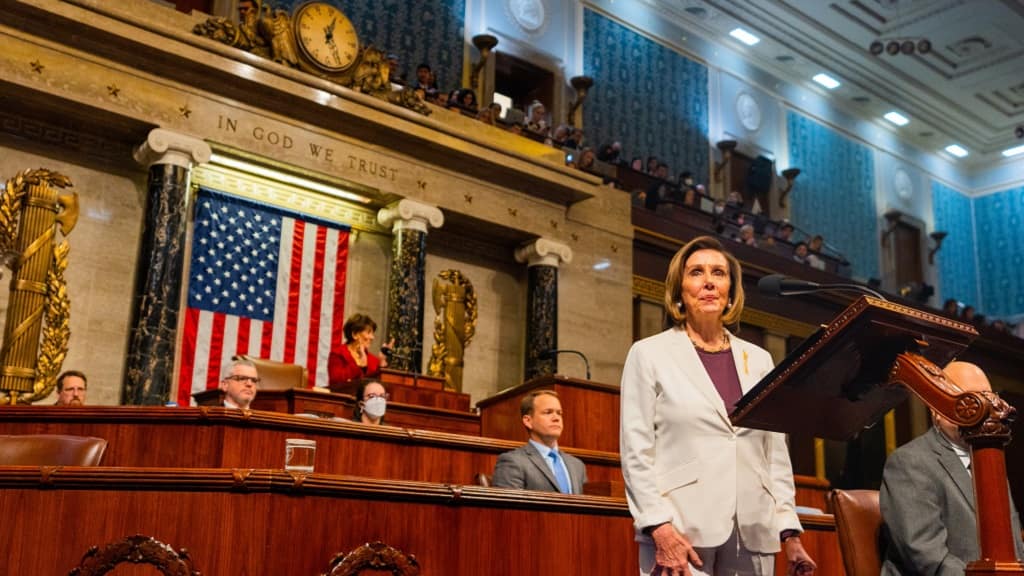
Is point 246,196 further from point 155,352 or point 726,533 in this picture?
point 726,533

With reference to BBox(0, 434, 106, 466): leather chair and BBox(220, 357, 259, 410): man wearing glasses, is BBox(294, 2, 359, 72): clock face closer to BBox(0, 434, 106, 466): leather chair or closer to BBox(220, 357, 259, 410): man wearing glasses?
BBox(220, 357, 259, 410): man wearing glasses

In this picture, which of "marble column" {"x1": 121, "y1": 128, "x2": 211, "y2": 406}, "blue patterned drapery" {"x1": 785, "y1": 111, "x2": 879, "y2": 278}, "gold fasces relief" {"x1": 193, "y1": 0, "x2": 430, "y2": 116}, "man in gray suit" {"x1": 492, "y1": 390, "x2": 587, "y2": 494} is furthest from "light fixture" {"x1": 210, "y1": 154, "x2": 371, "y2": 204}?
"blue patterned drapery" {"x1": 785, "y1": 111, "x2": 879, "y2": 278}

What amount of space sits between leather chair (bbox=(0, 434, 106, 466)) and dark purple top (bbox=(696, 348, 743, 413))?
81.9 inches

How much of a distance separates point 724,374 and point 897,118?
1806cm

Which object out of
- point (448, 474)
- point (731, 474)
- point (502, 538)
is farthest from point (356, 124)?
point (731, 474)

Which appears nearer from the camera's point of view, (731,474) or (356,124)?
(731,474)

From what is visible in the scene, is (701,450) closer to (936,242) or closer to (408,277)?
(408,277)

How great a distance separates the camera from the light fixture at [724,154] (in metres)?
15.5

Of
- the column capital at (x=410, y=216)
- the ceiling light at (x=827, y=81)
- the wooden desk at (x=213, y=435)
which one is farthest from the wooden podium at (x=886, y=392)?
the ceiling light at (x=827, y=81)

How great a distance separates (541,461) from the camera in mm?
4742

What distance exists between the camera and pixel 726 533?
231 centimetres

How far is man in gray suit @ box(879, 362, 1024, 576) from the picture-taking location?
270 cm

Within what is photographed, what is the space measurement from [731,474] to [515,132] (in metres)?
9.01

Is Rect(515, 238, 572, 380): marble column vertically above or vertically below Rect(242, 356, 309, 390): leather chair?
above
